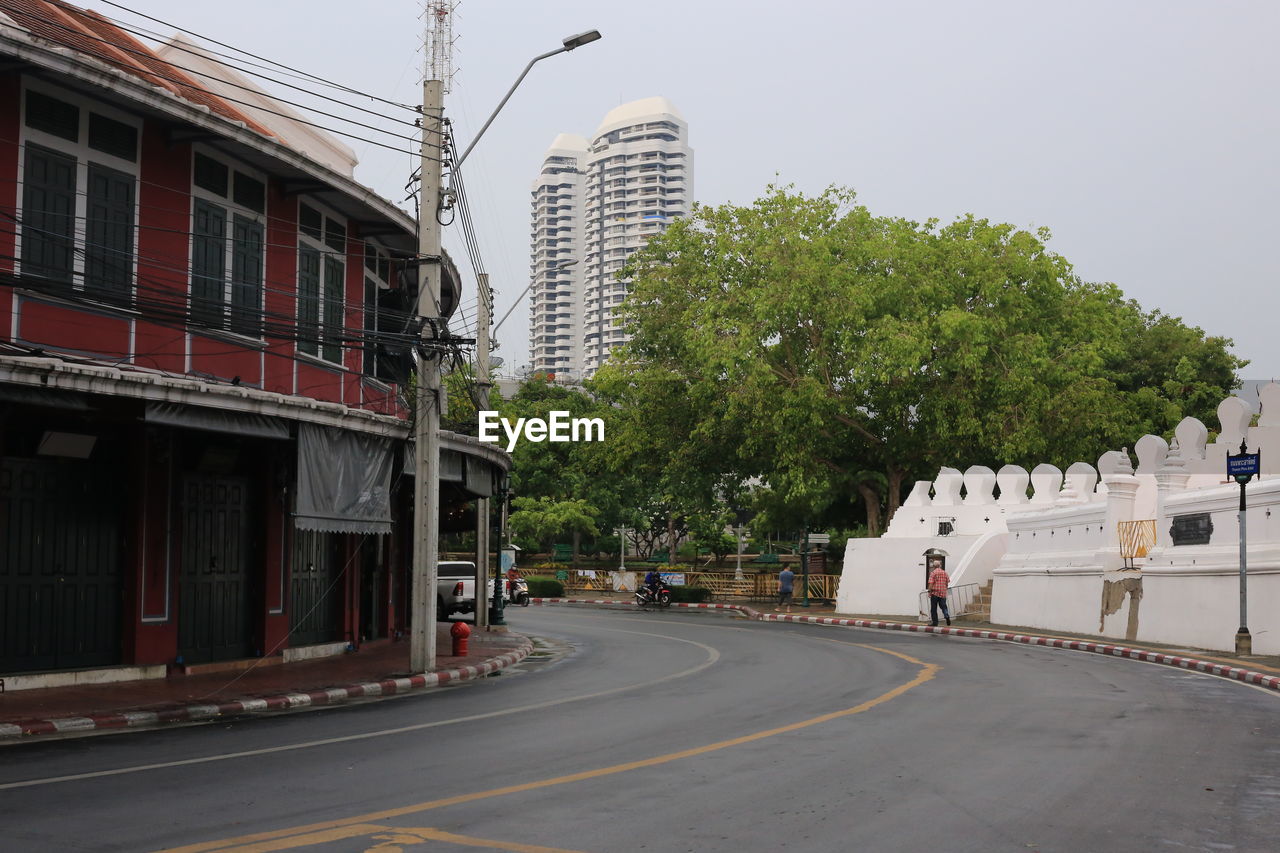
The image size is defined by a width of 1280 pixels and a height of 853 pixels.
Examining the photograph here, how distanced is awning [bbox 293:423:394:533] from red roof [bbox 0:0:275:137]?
504 centimetres

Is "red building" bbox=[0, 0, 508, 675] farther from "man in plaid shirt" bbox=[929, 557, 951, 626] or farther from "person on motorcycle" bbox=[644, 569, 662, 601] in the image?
"person on motorcycle" bbox=[644, 569, 662, 601]

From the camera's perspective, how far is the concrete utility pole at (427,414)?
1880cm

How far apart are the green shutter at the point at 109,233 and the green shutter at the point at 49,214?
0.26 meters

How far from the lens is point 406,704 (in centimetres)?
1564

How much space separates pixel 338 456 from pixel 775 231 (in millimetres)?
27674

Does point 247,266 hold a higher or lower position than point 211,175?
lower

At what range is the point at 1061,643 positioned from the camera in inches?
1056

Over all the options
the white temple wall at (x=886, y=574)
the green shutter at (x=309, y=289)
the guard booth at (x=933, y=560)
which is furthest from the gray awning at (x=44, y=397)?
the white temple wall at (x=886, y=574)

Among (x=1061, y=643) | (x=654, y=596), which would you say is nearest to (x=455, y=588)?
(x=654, y=596)

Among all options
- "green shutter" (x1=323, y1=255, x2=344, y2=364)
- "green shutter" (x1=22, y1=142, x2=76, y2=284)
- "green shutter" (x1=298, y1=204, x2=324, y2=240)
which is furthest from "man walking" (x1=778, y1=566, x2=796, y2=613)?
"green shutter" (x1=22, y1=142, x2=76, y2=284)

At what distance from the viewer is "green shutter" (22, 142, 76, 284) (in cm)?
1533

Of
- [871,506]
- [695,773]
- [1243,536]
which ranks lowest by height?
[695,773]

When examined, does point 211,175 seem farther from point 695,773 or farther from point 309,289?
point 695,773

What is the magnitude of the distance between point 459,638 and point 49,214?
928 centimetres
